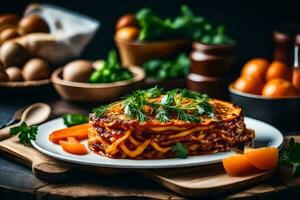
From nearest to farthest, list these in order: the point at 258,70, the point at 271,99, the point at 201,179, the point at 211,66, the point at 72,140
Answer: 1. the point at 201,179
2. the point at 72,140
3. the point at 271,99
4. the point at 258,70
5. the point at 211,66

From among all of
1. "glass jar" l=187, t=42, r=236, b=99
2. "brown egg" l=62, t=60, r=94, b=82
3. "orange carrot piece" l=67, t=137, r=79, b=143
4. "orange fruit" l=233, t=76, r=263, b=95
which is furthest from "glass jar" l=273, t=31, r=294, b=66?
"orange carrot piece" l=67, t=137, r=79, b=143

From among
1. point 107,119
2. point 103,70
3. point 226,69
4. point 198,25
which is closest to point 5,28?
point 103,70

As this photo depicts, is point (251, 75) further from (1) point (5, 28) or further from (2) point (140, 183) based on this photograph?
(1) point (5, 28)

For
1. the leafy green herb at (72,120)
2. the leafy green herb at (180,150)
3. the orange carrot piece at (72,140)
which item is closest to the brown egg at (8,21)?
the leafy green herb at (72,120)

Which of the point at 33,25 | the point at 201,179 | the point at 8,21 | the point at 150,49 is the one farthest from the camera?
the point at 8,21

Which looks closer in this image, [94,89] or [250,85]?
[250,85]

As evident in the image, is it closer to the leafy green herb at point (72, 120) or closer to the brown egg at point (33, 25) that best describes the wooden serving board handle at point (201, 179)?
the leafy green herb at point (72, 120)

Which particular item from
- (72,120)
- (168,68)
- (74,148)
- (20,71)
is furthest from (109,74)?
(74,148)

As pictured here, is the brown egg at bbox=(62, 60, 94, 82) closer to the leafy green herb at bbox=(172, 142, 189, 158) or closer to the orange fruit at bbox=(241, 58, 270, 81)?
the orange fruit at bbox=(241, 58, 270, 81)

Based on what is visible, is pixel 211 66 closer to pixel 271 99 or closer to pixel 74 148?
pixel 271 99
